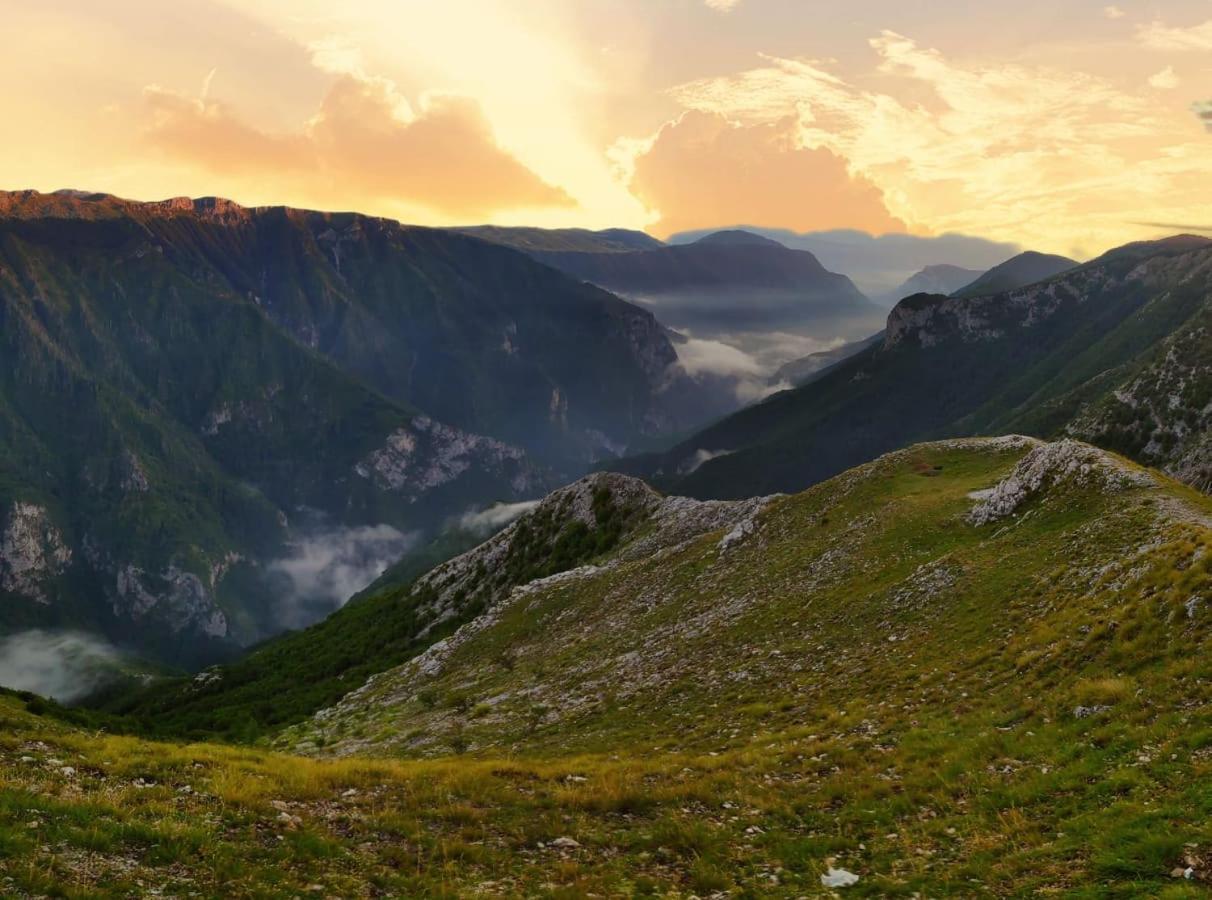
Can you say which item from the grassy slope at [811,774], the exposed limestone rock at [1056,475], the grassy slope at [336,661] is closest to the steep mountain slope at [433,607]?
the grassy slope at [336,661]

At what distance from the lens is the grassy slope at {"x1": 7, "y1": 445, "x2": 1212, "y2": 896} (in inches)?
597

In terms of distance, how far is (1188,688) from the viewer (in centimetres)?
1997

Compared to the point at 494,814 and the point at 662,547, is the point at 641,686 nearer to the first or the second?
the point at 494,814

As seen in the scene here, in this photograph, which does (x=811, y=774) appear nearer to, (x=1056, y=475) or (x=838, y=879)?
(x=838, y=879)

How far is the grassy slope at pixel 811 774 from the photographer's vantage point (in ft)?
49.8

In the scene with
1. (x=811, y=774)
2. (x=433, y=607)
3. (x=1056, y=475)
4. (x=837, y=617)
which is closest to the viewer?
(x=811, y=774)

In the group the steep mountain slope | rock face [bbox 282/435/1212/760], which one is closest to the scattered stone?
rock face [bbox 282/435/1212/760]

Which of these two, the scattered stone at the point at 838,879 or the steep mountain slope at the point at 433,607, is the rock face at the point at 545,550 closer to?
the steep mountain slope at the point at 433,607

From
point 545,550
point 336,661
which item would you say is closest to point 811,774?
point 545,550

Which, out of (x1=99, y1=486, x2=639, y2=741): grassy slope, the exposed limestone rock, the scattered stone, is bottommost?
(x1=99, y1=486, x2=639, y2=741): grassy slope

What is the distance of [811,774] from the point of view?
2314cm

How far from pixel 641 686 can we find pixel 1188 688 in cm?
2623

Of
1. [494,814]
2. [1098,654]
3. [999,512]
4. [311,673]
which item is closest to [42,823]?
[494,814]

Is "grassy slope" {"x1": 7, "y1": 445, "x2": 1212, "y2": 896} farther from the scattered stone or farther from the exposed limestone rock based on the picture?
the exposed limestone rock
